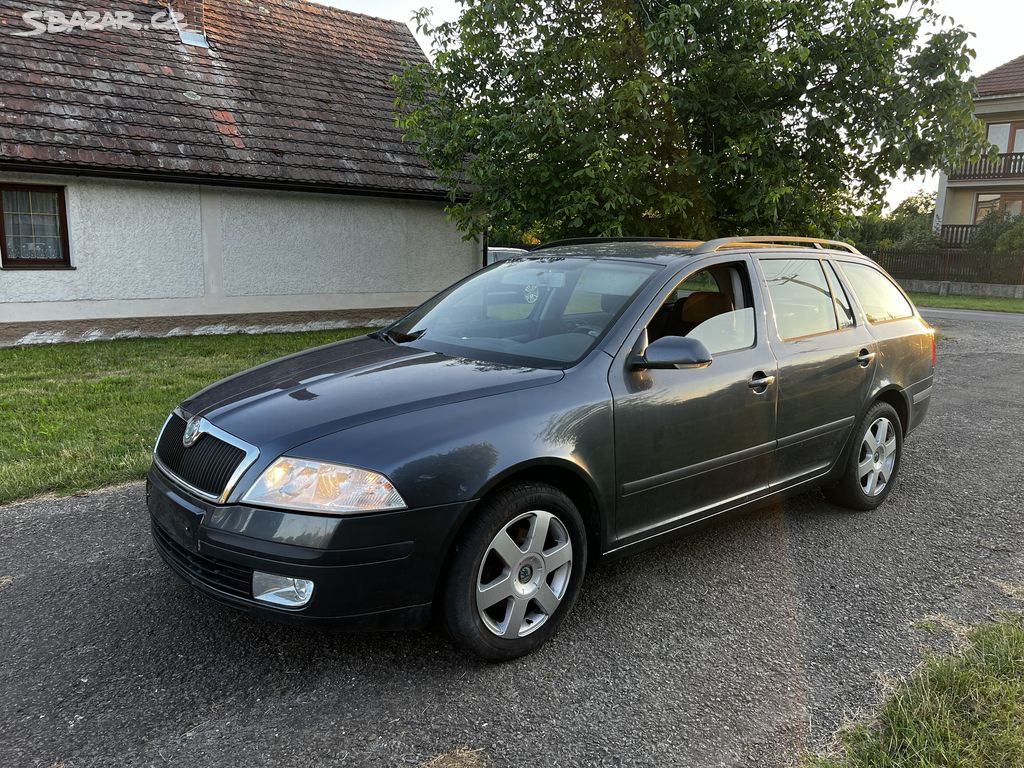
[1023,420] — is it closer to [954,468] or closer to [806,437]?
[954,468]

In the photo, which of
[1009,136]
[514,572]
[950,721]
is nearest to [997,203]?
[1009,136]

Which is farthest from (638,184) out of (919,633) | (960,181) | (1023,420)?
(960,181)

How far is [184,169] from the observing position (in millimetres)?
11508

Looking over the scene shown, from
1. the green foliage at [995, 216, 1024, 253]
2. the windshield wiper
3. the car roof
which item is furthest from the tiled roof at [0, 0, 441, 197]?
the green foliage at [995, 216, 1024, 253]

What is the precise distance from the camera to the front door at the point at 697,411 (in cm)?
330

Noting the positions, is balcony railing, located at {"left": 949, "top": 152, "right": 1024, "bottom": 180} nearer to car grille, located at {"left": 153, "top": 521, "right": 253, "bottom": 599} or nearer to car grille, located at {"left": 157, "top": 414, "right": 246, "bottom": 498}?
car grille, located at {"left": 157, "top": 414, "right": 246, "bottom": 498}

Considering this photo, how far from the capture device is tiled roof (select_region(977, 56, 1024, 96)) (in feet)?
101

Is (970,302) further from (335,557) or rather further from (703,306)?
(335,557)

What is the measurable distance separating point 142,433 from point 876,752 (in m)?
5.39

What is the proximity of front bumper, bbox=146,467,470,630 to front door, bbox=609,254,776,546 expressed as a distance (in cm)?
95

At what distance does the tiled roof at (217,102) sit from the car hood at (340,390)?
362 inches

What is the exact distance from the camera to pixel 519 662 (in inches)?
117

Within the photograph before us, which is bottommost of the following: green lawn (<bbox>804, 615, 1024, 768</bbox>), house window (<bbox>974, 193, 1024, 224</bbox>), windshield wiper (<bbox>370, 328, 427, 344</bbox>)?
green lawn (<bbox>804, 615, 1024, 768</bbox>)

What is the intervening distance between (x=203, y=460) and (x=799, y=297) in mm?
3212
